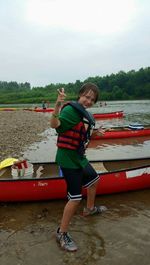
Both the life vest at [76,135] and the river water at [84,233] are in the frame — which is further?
the life vest at [76,135]

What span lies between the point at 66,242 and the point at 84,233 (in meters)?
0.63

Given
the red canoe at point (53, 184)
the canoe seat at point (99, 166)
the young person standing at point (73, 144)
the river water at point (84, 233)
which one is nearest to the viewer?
the river water at point (84, 233)

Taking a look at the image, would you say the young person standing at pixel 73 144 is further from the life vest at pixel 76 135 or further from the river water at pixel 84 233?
the river water at pixel 84 233

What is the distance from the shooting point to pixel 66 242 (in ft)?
16.4

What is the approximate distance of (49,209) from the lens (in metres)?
6.77

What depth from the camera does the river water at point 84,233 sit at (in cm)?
471

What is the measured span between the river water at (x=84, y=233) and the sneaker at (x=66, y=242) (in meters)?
0.08

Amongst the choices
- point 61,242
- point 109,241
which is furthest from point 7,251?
point 109,241

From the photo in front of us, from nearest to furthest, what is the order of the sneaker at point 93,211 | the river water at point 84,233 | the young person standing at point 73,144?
the river water at point 84,233 → the young person standing at point 73,144 → the sneaker at point 93,211

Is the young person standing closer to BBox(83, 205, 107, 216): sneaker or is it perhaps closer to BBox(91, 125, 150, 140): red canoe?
BBox(83, 205, 107, 216): sneaker

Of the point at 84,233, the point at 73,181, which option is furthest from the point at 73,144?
the point at 84,233

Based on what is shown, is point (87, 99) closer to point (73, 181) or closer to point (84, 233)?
point (73, 181)

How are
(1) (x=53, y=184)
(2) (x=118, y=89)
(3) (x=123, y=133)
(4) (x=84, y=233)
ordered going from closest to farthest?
1. (4) (x=84, y=233)
2. (1) (x=53, y=184)
3. (3) (x=123, y=133)
4. (2) (x=118, y=89)

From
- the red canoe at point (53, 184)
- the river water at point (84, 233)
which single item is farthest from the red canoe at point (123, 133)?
the river water at point (84, 233)
